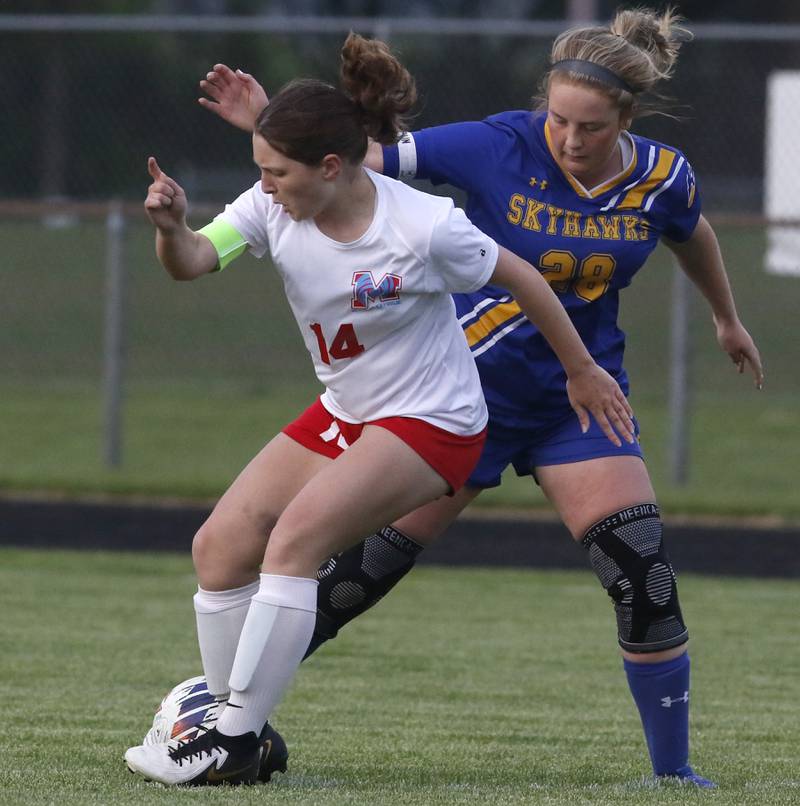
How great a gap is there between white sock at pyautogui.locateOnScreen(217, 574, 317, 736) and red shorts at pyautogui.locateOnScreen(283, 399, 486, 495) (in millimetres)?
397

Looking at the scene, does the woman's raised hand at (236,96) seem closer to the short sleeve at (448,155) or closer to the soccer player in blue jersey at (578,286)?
the soccer player in blue jersey at (578,286)

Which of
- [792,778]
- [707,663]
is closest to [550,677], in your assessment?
[707,663]

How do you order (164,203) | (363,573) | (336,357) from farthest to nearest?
(363,573), (336,357), (164,203)

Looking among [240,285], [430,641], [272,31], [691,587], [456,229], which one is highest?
[456,229]

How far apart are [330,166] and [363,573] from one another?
125 cm

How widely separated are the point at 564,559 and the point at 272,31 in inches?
174

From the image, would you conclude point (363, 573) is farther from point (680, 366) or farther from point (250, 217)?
point (680, 366)

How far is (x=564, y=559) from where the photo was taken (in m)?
9.38

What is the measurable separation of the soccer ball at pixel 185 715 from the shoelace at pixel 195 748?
0.02m

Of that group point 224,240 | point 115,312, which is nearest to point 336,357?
point 224,240

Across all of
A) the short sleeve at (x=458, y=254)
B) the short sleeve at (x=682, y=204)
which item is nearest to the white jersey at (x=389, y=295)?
the short sleeve at (x=458, y=254)

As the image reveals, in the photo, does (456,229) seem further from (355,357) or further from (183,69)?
(183,69)

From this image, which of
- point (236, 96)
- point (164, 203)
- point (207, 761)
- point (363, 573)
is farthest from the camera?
→ point (363, 573)

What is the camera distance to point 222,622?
4.19 metres
